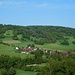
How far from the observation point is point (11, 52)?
8656 centimetres

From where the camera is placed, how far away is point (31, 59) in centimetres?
7494

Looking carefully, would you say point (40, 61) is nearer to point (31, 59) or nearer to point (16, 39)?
point (31, 59)

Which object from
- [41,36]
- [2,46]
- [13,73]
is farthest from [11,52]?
[41,36]

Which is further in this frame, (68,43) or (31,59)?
(68,43)

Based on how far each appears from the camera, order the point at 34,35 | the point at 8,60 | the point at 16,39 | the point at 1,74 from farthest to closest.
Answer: the point at 34,35 → the point at 16,39 → the point at 8,60 → the point at 1,74

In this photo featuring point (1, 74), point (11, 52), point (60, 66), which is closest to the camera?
point (60, 66)

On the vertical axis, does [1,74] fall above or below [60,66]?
below

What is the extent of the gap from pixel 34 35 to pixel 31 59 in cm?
5564

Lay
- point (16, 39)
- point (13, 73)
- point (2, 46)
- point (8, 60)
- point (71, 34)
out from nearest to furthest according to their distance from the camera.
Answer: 1. point (13, 73)
2. point (8, 60)
3. point (2, 46)
4. point (16, 39)
5. point (71, 34)

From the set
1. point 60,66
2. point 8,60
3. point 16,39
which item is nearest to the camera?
point 60,66

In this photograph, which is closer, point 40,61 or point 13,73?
point 13,73

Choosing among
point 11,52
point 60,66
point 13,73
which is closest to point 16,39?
point 11,52

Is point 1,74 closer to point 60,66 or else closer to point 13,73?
point 13,73

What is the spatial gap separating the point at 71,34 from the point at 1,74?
333 ft
